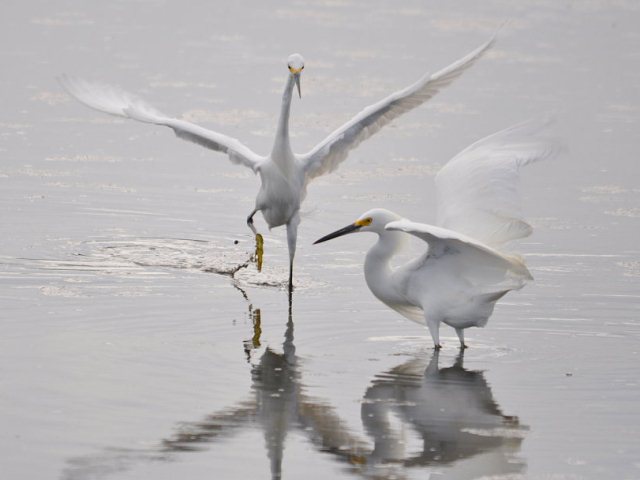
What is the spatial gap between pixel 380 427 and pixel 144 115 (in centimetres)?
536

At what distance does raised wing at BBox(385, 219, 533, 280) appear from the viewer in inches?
336

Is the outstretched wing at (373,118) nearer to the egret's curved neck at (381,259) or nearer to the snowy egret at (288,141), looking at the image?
the snowy egret at (288,141)

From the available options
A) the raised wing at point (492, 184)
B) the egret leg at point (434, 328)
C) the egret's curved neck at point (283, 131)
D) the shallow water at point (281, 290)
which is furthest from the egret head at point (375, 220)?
the egret's curved neck at point (283, 131)

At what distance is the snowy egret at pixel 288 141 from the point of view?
11500mm

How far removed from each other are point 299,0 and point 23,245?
16.5 meters

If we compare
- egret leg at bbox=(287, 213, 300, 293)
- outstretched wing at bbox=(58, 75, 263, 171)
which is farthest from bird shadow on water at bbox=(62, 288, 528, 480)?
outstretched wing at bbox=(58, 75, 263, 171)

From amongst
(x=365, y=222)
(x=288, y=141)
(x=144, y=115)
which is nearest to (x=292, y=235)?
(x=288, y=141)

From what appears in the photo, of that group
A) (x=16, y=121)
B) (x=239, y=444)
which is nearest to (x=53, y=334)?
(x=239, y=444)

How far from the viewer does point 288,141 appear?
38.0ft

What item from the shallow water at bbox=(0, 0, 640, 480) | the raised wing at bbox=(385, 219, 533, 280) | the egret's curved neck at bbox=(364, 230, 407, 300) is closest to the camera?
the shallow water at bbox=(0, 0, 640, 480)

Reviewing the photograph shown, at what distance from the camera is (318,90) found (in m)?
18.8

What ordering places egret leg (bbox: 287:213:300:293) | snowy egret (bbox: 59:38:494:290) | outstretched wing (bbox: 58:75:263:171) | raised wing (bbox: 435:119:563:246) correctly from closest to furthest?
1. raised wing (bbox: 435:119:563:246)
2. egret leg (bbox: 287:213:300:293)
3. snowy egret (bbox: 59:38:494:290)
4. outstretched wing (bbox: 58:75:263:171)

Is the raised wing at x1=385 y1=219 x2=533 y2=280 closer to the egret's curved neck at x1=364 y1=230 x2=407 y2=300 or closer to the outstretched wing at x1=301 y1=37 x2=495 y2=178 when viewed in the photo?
the egret's curved neck at x1=364 y1=230 x2=407 y2=300

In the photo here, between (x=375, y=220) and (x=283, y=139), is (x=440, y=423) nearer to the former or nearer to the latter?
(x=375, y=220)
